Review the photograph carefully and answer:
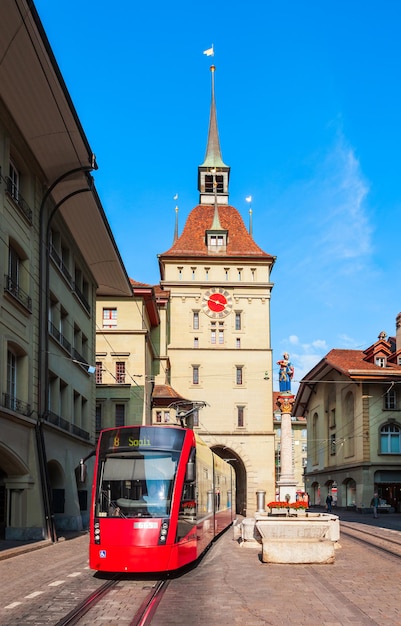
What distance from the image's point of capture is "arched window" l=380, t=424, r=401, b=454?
189 feet

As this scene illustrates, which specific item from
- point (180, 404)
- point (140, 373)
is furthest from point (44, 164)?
point (180, 404)

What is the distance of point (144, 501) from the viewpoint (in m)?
15.2

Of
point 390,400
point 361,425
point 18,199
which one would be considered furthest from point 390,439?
point 18,199

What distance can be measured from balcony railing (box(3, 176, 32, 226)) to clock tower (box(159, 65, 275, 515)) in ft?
132

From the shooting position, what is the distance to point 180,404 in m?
55.9

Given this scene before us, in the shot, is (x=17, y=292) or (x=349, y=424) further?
(x=349, y=424)

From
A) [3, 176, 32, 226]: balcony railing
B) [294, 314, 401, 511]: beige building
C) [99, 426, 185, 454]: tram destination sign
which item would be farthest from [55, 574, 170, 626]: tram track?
[294, 314, 401, 511]: beige building

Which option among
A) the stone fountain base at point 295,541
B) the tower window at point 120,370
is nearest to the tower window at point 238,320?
the tower window at point 120,370

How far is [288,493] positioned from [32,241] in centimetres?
1410

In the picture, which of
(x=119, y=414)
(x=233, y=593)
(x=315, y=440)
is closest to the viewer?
(x=233, y=593)

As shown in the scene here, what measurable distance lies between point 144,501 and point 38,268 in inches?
562

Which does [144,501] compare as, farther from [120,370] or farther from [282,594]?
[120,370]

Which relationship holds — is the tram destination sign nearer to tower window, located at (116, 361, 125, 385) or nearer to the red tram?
the red tram

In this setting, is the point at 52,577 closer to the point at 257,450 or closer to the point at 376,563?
the point at 376,563
